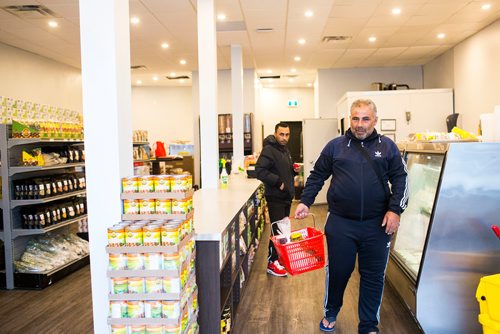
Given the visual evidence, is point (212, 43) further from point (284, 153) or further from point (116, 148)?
point (116, 148)

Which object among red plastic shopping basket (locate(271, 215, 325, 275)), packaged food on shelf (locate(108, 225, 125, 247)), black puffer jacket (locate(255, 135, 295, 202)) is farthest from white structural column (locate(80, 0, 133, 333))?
black puffer jacket (locate(255, 135, 295, 202))

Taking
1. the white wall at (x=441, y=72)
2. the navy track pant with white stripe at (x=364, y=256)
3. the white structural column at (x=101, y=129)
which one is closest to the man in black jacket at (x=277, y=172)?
the navy track pant with white stripe at (x=364, y=256)

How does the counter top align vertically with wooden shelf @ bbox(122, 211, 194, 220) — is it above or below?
below

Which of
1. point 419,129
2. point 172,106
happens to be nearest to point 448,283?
point 419,129

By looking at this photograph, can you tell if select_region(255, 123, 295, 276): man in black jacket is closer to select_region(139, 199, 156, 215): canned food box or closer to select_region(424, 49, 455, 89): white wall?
select_region(139, 199, 156, 215): canned food box

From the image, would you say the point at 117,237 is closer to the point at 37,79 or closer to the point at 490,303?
the point at 490,303

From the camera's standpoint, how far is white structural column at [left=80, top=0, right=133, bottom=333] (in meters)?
2.53

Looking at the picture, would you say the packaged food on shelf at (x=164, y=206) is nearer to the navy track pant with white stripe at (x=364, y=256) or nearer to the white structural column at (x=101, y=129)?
the white structural column at (x=101, y=129)

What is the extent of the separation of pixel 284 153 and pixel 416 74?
7.85 meters

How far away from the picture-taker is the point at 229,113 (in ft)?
36.9

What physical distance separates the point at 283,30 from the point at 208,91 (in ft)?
8.89

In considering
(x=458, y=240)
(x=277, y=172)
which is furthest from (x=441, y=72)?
(x=458, y=240)

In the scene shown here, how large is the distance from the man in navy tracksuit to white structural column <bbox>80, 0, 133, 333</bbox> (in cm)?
148

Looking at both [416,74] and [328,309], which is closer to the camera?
[328,309]
